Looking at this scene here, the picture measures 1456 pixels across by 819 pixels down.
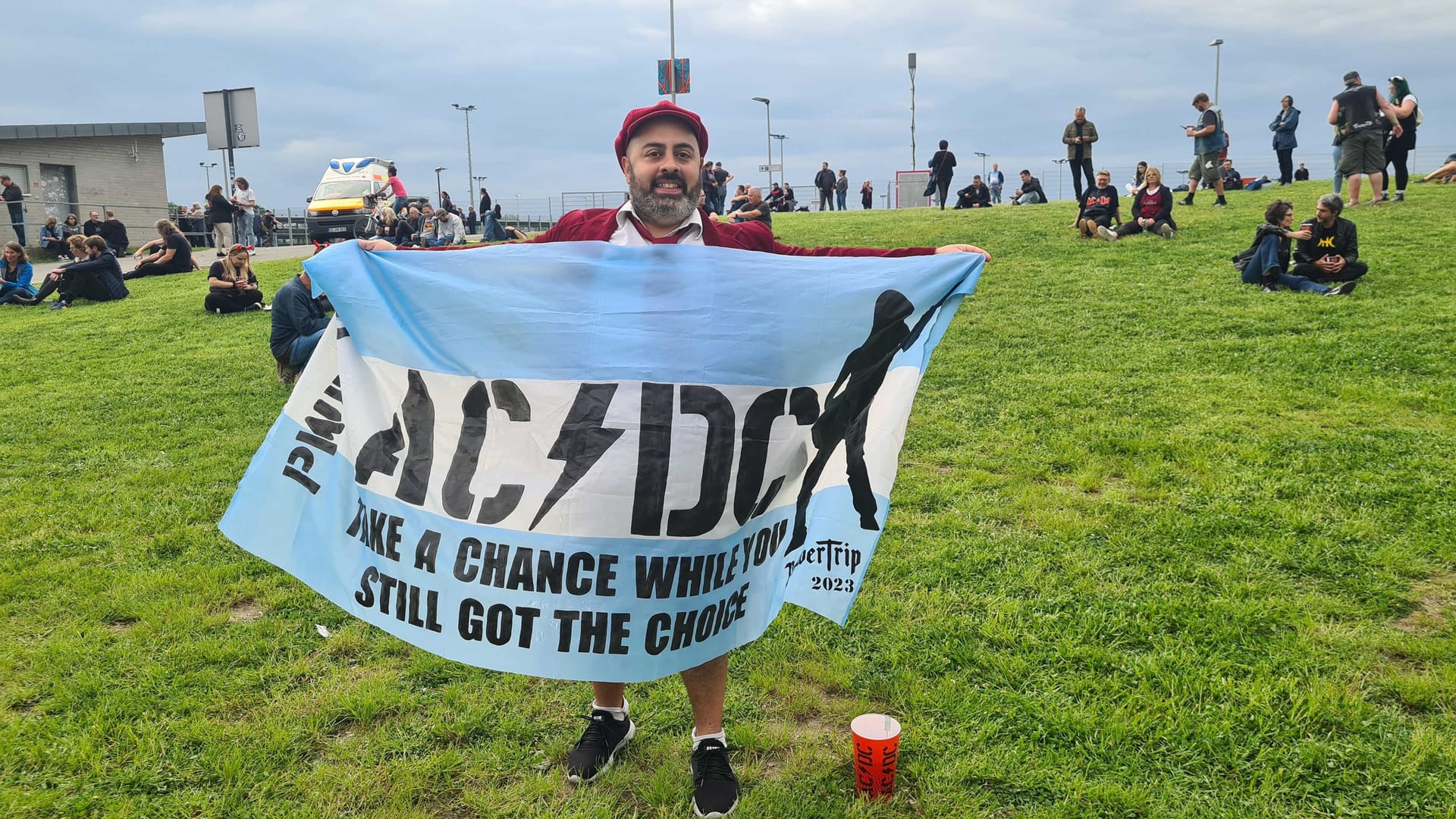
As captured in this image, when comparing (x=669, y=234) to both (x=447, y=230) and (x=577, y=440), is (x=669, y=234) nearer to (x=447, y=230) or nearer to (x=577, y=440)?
(x=577, y=440)

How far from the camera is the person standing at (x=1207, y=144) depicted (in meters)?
17.4

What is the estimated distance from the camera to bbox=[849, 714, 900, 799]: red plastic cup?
319 centimetres

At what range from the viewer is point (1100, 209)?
647 inches

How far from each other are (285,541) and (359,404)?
554mm

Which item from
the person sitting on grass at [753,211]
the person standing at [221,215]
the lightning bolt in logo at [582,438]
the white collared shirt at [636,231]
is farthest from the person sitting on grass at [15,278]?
the lightning bolt in logo at [582,438]

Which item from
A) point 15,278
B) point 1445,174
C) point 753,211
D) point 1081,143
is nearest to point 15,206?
point 15,278

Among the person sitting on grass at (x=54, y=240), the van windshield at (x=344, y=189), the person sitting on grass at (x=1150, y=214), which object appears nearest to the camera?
the person sitting on grass at (x=1150, y=214)

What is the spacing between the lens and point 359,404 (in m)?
3.35

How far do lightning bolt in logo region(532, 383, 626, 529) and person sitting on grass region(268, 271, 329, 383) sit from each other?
273 inches

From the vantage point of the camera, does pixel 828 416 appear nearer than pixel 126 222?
Yes

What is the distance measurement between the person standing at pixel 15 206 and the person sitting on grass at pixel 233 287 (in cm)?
1492

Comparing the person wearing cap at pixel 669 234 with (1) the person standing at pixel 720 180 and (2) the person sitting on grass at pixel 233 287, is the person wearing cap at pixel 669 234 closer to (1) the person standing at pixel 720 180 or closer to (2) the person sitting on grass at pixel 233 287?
(2) the person sitting on grass at pixel 233 287

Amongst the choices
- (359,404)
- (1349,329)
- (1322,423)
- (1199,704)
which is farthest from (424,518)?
(1349,329)

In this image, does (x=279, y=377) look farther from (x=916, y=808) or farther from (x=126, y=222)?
(x=126, y=222)
